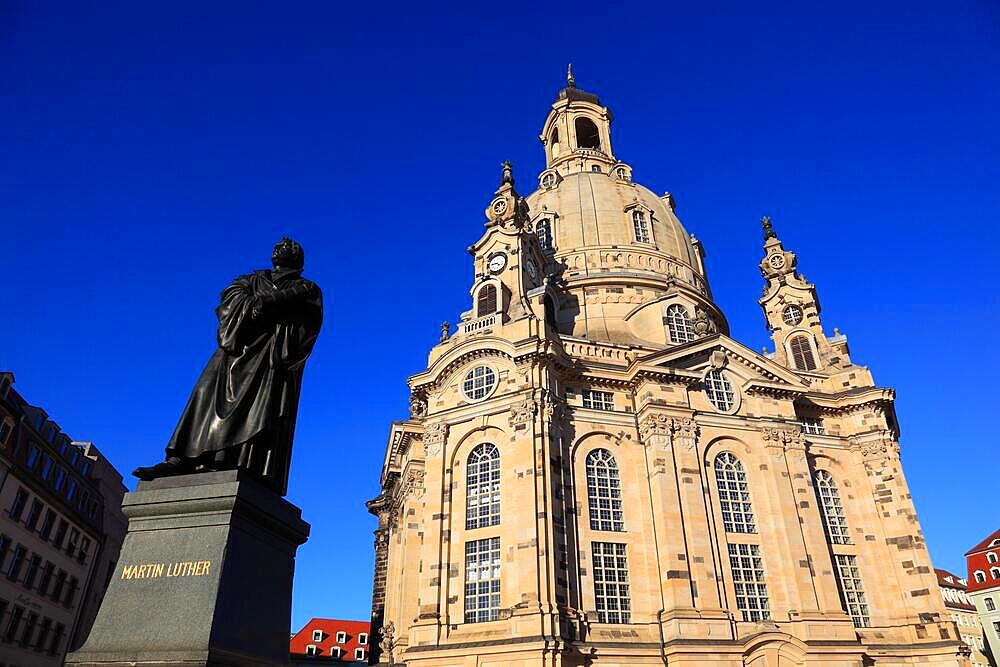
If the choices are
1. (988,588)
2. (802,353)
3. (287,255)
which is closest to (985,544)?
(988,588)

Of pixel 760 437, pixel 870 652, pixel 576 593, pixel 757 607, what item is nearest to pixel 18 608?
pixel 576 593

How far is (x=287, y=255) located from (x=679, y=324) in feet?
131

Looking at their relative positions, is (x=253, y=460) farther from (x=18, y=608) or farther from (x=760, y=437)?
(x=18, y=608)

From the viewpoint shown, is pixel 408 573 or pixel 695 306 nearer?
pixel 408 573

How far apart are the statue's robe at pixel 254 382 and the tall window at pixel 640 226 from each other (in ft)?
157

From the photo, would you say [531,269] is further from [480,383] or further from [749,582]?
[749,582]

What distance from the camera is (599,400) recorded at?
38906mm

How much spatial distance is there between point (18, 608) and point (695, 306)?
161 feet

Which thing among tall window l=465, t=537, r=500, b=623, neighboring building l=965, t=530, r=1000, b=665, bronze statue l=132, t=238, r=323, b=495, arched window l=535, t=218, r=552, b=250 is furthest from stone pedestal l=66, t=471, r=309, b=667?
neighboring building l=965, t=530, r=1000, b=665

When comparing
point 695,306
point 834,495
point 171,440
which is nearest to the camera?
point 171,440

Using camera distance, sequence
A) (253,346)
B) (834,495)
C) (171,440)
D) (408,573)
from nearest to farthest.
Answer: (171,440) → (253,346) → (408,573) → (834,495)

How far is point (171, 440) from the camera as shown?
835 centimetres

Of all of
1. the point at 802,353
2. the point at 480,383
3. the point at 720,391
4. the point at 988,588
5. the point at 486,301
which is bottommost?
the point at 988,588

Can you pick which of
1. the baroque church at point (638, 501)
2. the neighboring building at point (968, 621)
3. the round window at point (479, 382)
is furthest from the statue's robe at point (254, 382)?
the neighboring building at point (968, 621)
